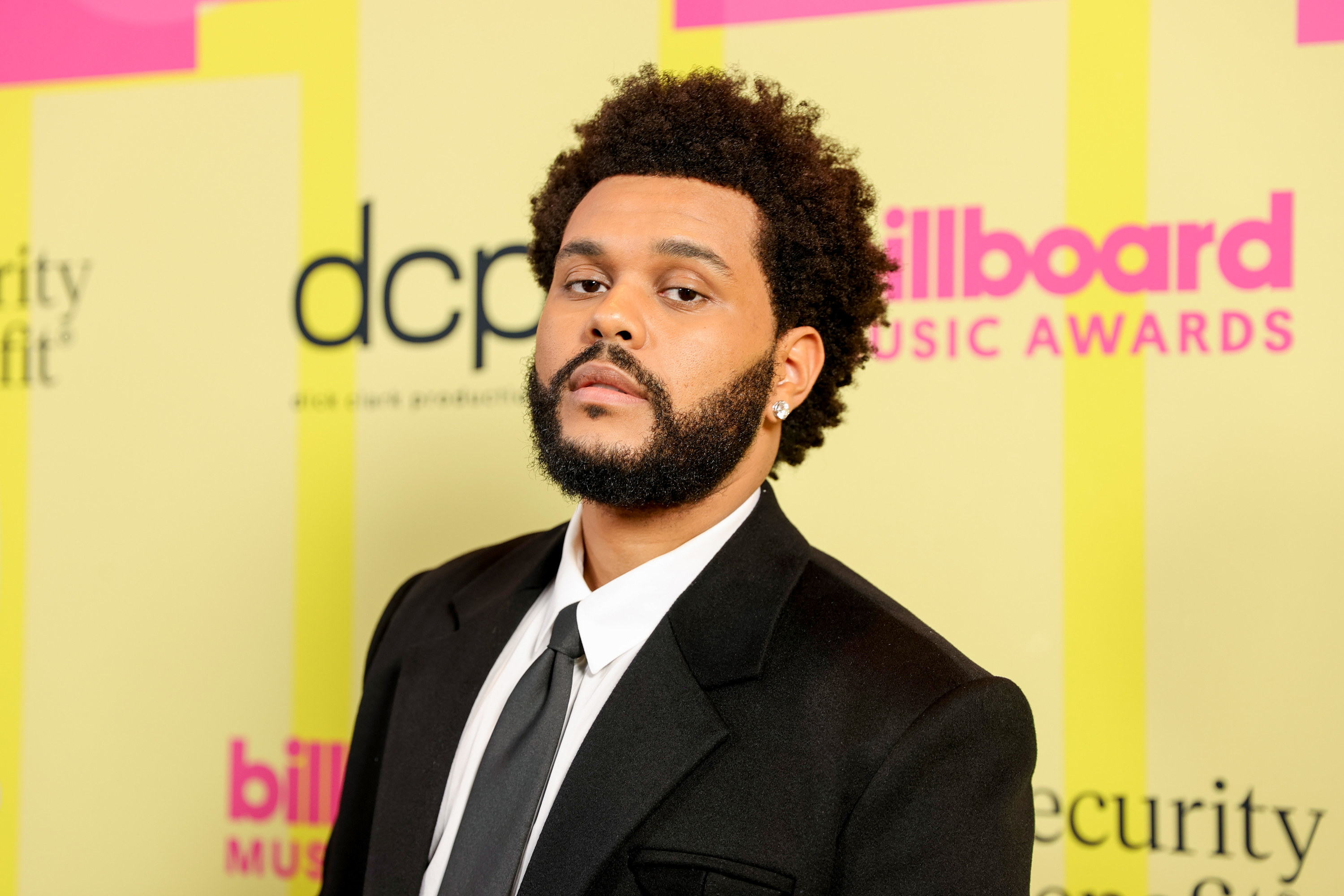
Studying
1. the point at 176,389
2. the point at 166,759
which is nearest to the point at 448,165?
the point at 176,389

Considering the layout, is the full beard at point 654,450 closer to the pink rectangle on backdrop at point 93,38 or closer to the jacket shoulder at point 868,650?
the jacket shoulder at point 868,650

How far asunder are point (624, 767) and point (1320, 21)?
1.64 meters

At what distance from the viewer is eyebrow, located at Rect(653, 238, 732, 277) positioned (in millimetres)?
1278

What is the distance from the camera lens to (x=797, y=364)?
1425 mm

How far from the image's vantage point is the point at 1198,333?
1820 millimetres

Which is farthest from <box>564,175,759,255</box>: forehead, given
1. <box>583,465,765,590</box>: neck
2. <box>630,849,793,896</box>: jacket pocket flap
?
<box>630,849,793,896</box>: jacket pocket flap

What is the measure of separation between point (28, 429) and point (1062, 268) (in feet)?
7.16

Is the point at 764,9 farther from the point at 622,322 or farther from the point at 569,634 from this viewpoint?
the point at 569,634

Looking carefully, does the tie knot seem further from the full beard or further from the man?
the full beard

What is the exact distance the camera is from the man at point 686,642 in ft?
3.59

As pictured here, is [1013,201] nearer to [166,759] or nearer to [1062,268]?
[1062,268]

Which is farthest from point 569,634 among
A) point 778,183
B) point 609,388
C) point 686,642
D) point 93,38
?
point 93,38

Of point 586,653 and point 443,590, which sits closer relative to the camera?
point 586,653

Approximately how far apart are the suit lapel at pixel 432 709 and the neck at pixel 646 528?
13cm
